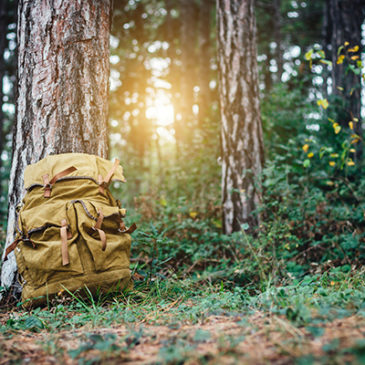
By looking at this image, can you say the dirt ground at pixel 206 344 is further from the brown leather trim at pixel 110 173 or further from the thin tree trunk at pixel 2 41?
the thin tree trunk at pixel 2 41

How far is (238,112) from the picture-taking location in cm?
495

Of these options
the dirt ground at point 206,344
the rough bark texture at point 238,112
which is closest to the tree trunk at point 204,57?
the rough bark texture at point 238,112

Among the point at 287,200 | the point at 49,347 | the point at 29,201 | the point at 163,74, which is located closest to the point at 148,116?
the point at 163,74

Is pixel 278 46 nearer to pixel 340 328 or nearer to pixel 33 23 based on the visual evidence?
pixel 33 23

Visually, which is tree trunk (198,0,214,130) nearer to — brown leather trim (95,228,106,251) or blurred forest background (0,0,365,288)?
blurred forest background (0,0,365,288)

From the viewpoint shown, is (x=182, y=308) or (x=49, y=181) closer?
(x=182, y=308)

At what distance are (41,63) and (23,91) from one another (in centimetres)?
34

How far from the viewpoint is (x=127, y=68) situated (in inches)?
505

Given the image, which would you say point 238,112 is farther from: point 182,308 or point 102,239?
point 182,308

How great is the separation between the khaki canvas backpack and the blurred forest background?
2.51ft

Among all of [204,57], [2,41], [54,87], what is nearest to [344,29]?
[204,57]

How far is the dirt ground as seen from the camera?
1.34m

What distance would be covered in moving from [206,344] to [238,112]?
3888 millimetres

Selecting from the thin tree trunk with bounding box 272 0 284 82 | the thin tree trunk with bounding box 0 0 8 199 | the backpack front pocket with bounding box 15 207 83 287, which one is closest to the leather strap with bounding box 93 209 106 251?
the backpack front pocket with bounding box 15 207 83 287
